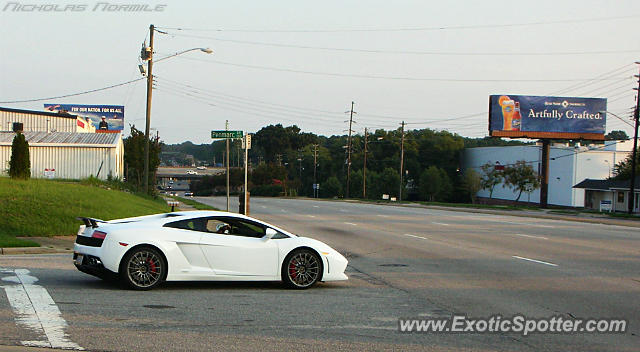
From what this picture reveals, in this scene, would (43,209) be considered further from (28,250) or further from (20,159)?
(28,250)

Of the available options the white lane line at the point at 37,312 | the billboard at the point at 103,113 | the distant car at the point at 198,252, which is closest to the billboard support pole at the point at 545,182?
the distant car at the point at 198,252

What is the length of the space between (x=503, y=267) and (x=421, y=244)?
606cm

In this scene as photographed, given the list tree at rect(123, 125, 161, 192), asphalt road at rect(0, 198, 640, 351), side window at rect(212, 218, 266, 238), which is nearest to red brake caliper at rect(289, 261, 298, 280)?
asphalt road at rect(0, 198, 640, 351)

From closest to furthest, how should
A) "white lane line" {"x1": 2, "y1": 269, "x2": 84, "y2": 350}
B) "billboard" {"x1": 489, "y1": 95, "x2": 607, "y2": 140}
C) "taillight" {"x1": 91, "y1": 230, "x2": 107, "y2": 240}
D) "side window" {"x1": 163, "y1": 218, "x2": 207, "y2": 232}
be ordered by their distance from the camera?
"white lane line" {"x1": 2, "y1": 269, "x2": 84, "y2": 350} < "taillight" {"x1": 91, "y1": 230, "x2": 107, "y2": 240} < "side window" {"x1": 163, "y1": 218, "x2": 207, "y2": 232} < "billboard" {"x1": 489, "y1": 95, "x2": 607, "y2": 140}

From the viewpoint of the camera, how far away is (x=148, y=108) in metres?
40.5

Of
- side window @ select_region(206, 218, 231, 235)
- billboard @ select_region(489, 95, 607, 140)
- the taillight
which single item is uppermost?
billboard @ select_region(489, 95, 607, 140)

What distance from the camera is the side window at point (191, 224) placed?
37.9 ft

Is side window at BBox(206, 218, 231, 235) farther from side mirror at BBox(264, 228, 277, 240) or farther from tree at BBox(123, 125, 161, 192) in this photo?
tree at BBox(123, 125, 161, 192)

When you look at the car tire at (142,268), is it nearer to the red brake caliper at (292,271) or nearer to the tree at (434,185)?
the red brake caliper at (292,271)

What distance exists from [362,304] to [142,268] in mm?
3449

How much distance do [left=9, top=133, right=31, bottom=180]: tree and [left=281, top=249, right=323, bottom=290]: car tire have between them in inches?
683

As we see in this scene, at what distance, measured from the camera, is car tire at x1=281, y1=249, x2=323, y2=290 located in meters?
11.9

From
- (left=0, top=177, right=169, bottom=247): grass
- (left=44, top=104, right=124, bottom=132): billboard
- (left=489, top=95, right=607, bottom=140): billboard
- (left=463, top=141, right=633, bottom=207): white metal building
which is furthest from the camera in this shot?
(left=44, top=104, right=124, bottom=132): billboard

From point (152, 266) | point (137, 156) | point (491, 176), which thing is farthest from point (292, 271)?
point (491, 176)
